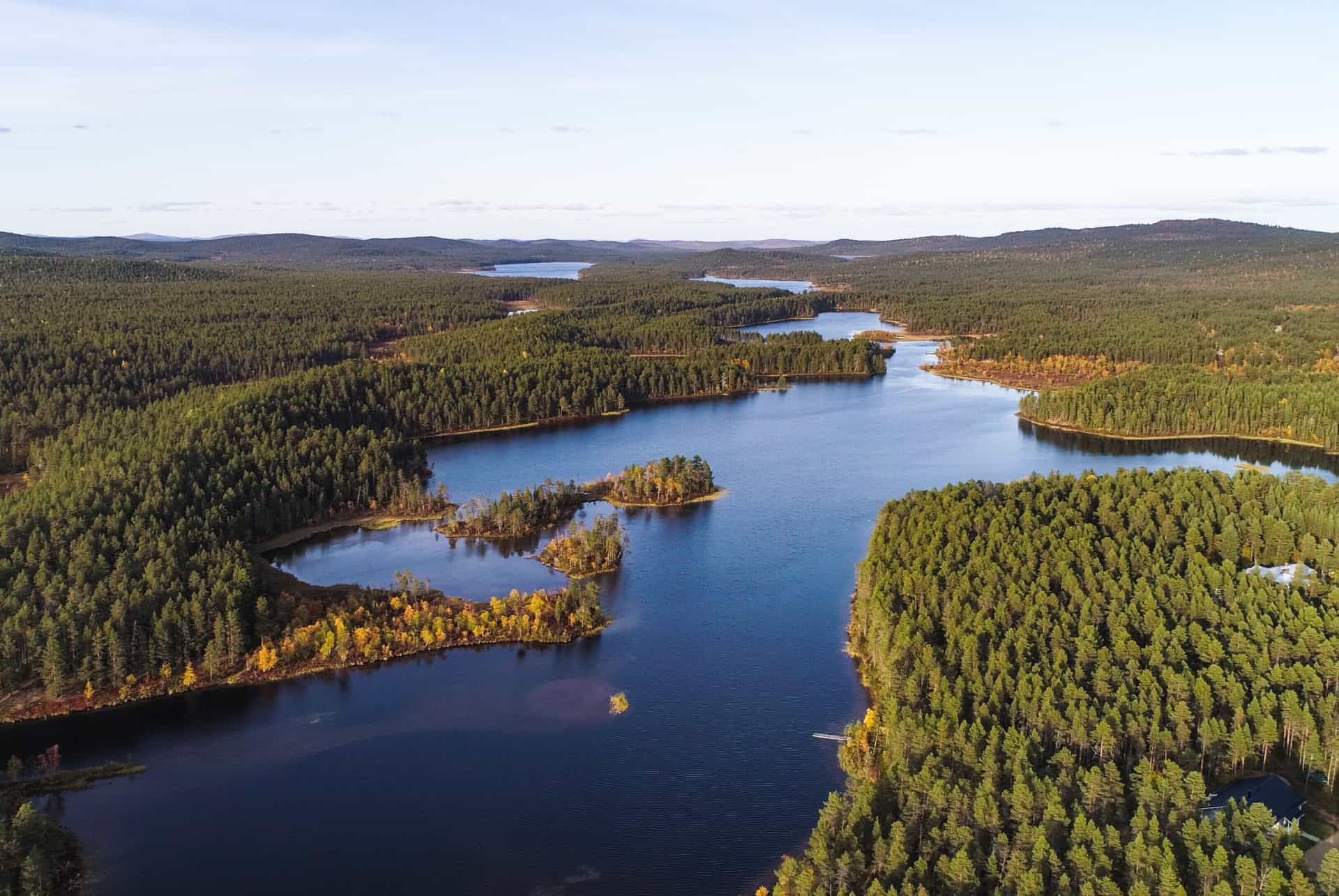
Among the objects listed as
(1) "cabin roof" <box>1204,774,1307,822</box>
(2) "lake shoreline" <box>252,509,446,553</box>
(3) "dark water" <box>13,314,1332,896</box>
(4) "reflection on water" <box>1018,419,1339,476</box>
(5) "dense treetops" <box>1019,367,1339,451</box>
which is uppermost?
(5) "dense treetops" <box>1019,367,1339,451</box>

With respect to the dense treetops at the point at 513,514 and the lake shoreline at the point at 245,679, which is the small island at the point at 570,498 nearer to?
the dense treetops at the point at 513,514

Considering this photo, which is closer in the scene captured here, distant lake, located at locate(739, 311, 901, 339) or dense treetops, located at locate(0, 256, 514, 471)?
dense treetops, located at locate(0, 256, 514, 471)

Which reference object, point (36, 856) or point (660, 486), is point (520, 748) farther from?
point (660, 486)

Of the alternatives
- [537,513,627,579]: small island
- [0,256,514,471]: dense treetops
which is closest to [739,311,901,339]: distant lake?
[0,256,514,471]: dense treetops

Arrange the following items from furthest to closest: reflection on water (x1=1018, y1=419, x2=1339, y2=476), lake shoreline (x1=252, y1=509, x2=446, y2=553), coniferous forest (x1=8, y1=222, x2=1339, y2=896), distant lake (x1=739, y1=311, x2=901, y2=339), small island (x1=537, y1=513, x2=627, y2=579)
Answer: distant lake (x1=739, y1=311, x2=901, y2=339)
reflection on water (x1=1018, y1=419, x2=1339, y2=476)
lake shoreline (x1=252, y1=509, x2=446, y2=553)
small island (x1=537, y1=513, x2=627, y2=579)
coniferous forest (x1=8, y1=222, x2=1339, y2=896)

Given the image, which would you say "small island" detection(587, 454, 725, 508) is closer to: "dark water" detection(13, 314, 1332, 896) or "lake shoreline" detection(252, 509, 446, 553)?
"dark water" detection(13, 314, 1332, 896)

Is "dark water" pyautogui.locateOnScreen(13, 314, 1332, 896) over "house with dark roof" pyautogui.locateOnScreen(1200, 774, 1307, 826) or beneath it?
beneath

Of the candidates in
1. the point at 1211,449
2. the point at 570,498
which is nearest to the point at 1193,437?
the point at 1211,449
